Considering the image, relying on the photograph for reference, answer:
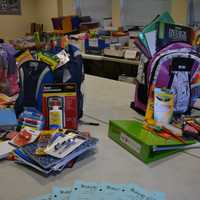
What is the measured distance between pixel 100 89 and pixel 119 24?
8.89ft

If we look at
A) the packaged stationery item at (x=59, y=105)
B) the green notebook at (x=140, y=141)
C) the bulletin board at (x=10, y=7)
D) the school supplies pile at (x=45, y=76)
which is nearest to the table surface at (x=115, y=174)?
the green notebook at (x=140, y=141)

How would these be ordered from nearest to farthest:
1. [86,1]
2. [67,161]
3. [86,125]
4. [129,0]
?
[67,161]
[86,125]
[129,0]
[86,1]

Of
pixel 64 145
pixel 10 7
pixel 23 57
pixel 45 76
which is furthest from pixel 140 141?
pixel 10 7

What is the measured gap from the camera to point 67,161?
1030mm

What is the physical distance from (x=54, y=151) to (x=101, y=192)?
25cm

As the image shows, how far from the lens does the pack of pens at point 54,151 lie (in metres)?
1.00

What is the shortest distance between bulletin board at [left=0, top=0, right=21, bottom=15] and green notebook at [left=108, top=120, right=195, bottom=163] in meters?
4.71

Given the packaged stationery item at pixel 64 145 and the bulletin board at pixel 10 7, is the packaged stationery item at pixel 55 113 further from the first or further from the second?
the bulletin board at pixel 10 7

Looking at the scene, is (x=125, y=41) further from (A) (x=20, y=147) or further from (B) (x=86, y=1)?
(A) (x=20, y=147)

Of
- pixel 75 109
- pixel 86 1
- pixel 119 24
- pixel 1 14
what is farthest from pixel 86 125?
pixel 1 14

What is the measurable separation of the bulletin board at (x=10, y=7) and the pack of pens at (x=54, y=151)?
470 cm

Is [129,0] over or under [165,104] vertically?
over

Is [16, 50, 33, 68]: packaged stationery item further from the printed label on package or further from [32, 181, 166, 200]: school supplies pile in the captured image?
[32, 181, 166, 200]: school supplies pile

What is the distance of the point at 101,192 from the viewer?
0.89 meters
